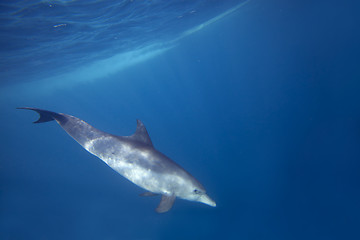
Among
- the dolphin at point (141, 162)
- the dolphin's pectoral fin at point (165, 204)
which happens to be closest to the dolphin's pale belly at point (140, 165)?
the dolphin at point (141, 162)

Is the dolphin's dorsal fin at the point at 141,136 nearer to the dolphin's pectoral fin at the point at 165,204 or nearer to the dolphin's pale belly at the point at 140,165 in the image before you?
the dolphin's pale belly at the point at 140,165

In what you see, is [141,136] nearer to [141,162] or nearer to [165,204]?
[141,162]

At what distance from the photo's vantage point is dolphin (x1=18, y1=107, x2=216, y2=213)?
19.3 ft

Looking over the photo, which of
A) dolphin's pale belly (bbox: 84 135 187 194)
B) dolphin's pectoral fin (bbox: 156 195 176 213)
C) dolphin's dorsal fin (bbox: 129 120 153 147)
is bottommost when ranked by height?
dolphin's pectoral fin (bbox: 156 195 176 213)

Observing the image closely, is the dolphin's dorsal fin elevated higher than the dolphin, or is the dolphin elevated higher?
the dolphin's dorsal fin

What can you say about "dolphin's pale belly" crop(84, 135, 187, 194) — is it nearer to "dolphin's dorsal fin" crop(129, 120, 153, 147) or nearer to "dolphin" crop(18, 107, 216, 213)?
"dolphin" crop(18, 107, 216, 213)

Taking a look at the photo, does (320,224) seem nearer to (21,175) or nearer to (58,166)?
(58,166)

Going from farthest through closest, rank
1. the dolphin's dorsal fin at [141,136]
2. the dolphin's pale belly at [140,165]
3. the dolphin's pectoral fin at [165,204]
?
the dolphin's dorsal fin at [141,136], the dolphin's pale belly at [140,165], the dolphin's pectoral fin at [165,204]

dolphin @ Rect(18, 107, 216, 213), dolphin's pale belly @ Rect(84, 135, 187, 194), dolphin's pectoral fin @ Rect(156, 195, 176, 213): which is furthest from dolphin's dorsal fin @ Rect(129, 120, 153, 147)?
dolphin's pectoral fin @ Rect(156, 195, 176, 213)

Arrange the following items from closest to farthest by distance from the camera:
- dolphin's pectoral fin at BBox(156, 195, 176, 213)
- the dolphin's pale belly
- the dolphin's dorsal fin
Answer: dolphin's pectoral fin at BBox(156, 195, 176, 213) < the dolphin's pale belly < the dolphin's dorsal fin

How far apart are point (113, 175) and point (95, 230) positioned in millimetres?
7110

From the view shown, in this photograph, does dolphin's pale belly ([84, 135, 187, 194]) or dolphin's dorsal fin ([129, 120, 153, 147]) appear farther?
dolphin's dorsal fin ([129, 120, 153, 147])

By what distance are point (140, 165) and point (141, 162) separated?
0.31ft

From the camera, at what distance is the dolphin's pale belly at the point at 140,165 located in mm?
5875
